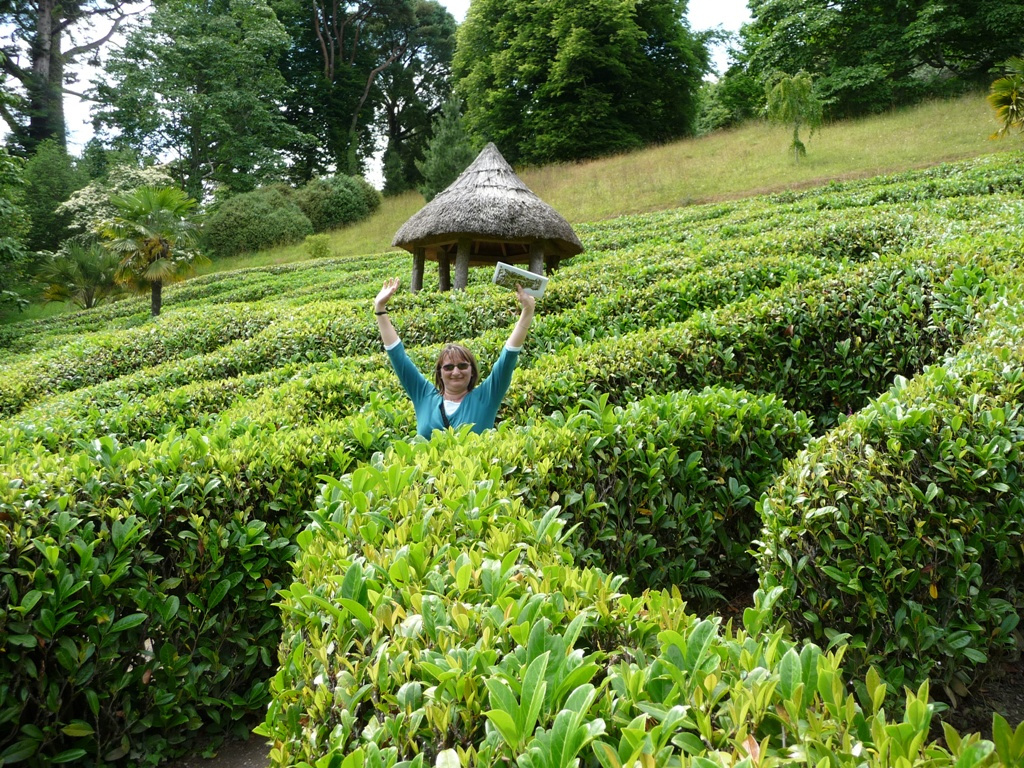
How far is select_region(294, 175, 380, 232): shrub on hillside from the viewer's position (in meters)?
36.3

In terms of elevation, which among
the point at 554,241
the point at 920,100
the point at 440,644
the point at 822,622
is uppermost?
the point at 920,100

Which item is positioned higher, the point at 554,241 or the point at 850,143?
the point at 850,143

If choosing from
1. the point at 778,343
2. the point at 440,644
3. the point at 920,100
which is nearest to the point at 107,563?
the point at 440,644

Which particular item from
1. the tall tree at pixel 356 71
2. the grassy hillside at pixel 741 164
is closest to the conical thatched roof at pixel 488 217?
the grassy hillside at pixel 741 164

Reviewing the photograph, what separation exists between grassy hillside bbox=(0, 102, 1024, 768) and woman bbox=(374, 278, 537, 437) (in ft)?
1.15

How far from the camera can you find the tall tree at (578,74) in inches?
1382

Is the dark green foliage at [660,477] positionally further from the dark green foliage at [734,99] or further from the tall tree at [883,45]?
the dark green foliage at [734,99]

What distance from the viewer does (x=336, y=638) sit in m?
1.87

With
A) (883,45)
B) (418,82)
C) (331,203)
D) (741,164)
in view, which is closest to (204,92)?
(331,203)

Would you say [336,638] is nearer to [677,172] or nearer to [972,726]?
[972,726]

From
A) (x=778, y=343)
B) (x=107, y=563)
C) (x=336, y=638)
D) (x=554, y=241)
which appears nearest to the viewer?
(x=336, y=638)

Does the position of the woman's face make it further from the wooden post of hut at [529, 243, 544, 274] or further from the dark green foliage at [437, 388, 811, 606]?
the wooden post of hut at [529, 243, 544, 274]

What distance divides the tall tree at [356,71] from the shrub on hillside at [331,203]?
279 inches

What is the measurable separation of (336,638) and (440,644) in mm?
383
